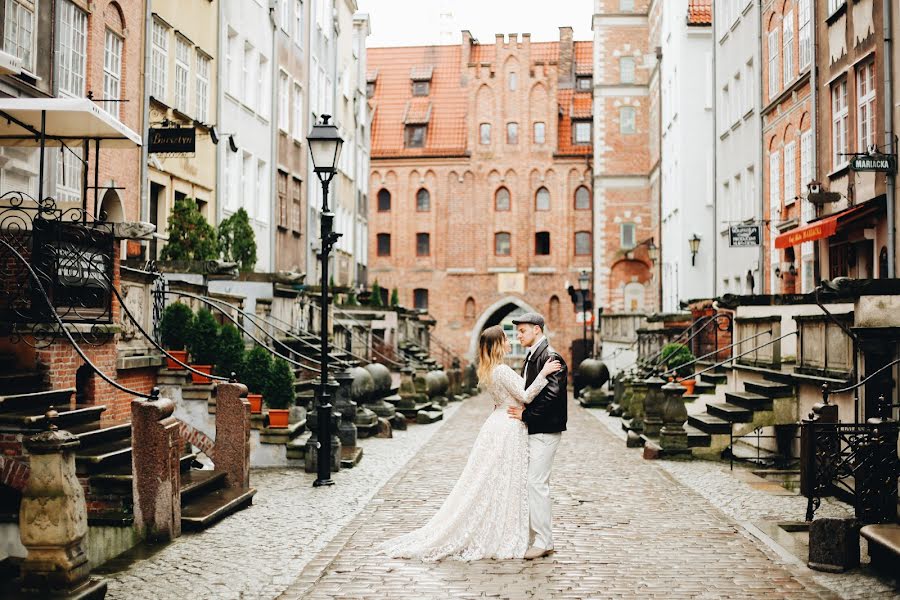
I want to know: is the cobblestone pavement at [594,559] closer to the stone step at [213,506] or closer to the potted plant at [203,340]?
the stone step at [213,506]

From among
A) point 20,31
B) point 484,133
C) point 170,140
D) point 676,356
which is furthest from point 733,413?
point 484,133

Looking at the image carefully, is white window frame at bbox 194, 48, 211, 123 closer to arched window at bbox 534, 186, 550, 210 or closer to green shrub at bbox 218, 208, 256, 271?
green shrub at bbox 218, 208, 256, 271

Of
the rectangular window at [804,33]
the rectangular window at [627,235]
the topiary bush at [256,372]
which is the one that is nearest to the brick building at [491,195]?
the rectangular window at [627,235]

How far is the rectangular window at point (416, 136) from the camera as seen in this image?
6053 cm

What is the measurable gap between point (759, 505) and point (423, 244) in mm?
48700

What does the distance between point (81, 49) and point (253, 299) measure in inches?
196

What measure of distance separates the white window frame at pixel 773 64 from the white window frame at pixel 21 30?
1729 centimetres

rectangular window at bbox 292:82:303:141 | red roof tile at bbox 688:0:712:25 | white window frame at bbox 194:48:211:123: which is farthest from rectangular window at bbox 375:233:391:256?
white window frame at bbox 194:48:211:123

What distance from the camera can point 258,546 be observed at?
30.9 ft

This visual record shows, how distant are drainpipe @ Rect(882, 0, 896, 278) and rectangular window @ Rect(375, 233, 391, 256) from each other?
141 feet

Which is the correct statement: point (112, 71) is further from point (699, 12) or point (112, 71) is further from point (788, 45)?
point (699, 12)

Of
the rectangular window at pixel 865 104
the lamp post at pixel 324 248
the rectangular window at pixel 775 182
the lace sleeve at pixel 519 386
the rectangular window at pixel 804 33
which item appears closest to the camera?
the lace sleeve at pixel 519 386

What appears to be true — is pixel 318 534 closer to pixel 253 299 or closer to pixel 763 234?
pixel 253 299

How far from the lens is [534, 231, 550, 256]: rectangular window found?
5897 centimetres
